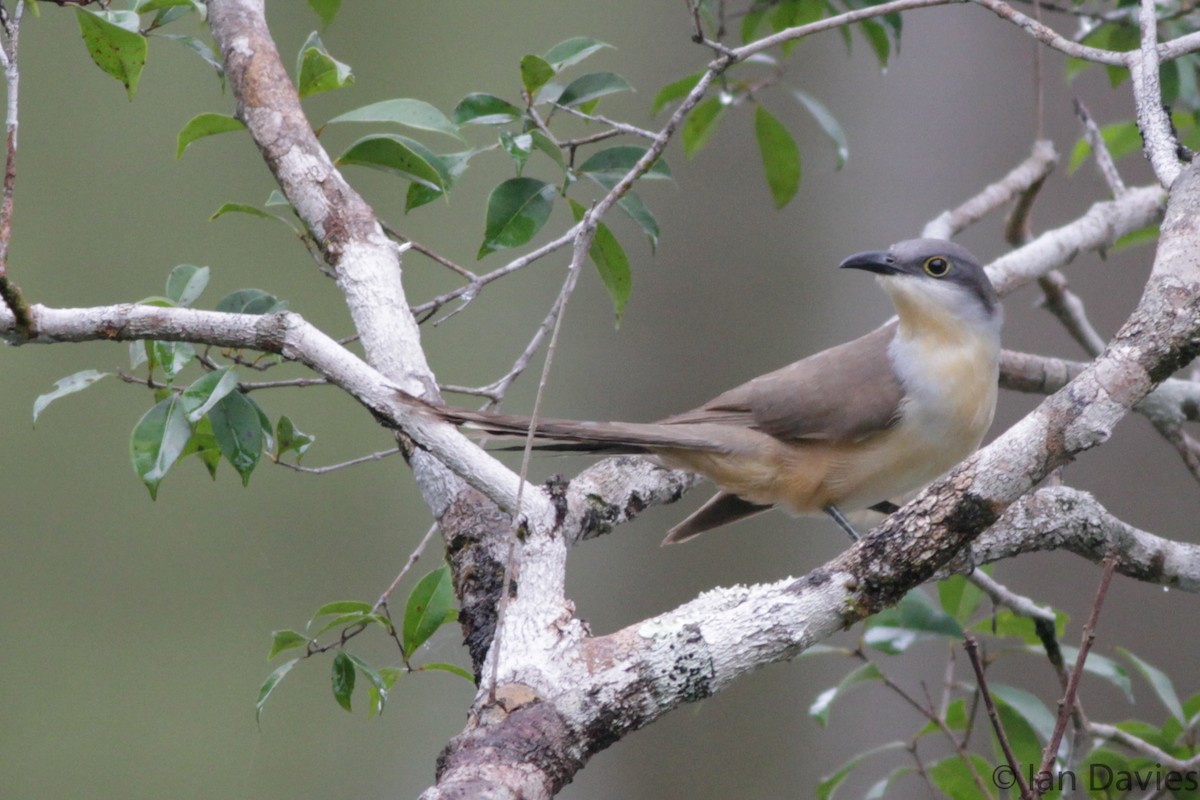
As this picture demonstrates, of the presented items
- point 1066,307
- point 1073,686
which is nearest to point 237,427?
point 1073,686

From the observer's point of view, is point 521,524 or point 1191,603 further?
point 1191,603

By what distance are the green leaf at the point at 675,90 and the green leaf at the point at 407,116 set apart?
3.35 feet

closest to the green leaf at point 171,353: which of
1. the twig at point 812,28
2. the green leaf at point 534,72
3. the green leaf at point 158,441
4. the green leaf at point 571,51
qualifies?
the green leaf at point 158,441

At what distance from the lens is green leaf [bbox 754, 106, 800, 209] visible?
310 centimetres

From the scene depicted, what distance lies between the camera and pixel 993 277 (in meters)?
2.94

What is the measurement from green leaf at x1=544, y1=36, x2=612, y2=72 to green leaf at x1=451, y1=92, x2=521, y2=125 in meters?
0.14

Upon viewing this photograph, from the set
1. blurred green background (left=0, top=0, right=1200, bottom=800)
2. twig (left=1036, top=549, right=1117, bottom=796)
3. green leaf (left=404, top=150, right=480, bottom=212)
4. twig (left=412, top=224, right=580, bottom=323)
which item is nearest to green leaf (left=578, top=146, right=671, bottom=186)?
green leaf (left=404, top=150, right=480, bottom=212)

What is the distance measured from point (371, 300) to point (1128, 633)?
3.13m

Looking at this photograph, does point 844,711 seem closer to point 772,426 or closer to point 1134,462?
point 1134,462

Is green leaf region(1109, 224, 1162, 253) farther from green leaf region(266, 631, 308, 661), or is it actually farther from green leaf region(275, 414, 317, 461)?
green leaf region(266, 631, 308, 661)

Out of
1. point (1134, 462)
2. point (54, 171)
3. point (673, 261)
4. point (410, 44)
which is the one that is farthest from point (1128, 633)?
point (54, 171)

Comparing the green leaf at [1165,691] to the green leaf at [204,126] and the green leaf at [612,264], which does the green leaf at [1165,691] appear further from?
the green leaf at [204,126]

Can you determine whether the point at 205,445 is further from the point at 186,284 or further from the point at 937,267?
the point at 937,267

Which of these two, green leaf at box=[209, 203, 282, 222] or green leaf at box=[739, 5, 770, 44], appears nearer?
green leaf at box=[209, 203, 282, 222]
